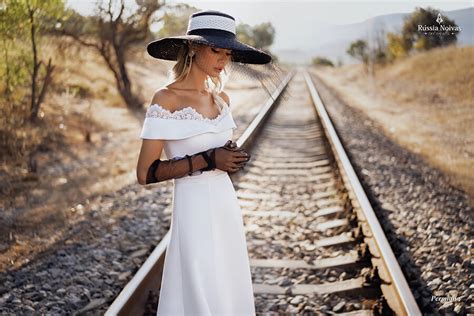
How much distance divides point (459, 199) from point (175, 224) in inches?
168

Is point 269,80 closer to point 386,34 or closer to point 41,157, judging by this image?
point 41,157

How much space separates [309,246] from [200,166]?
2.64 m

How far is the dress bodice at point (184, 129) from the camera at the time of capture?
2.16m

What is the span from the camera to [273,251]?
14.9 ft

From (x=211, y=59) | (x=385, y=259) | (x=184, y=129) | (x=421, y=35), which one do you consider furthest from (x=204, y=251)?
(x=421, y=35)

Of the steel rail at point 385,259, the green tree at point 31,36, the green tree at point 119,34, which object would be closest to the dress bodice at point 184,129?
the steel rail at point 385,259

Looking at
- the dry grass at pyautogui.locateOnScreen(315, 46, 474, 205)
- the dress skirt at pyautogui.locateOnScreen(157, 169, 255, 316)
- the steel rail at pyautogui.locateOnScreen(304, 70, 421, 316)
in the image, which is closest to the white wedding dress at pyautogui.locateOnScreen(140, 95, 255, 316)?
the dress skirt at pyautogui.locateOnScreen(157, 169, 255, 316)

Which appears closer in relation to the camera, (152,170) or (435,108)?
(152,170)

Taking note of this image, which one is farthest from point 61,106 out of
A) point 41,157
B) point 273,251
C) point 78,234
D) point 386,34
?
point 386,34

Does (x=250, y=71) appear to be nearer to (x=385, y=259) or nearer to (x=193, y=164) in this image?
(x=193, y=164)

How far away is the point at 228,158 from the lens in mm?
2232

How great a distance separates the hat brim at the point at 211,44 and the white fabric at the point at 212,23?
57mm

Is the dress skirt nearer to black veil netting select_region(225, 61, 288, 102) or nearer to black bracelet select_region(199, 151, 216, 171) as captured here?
black bracelet select_region(199, 151, 216, 171)

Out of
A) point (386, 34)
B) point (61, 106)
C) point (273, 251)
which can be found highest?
point (386, 34)
